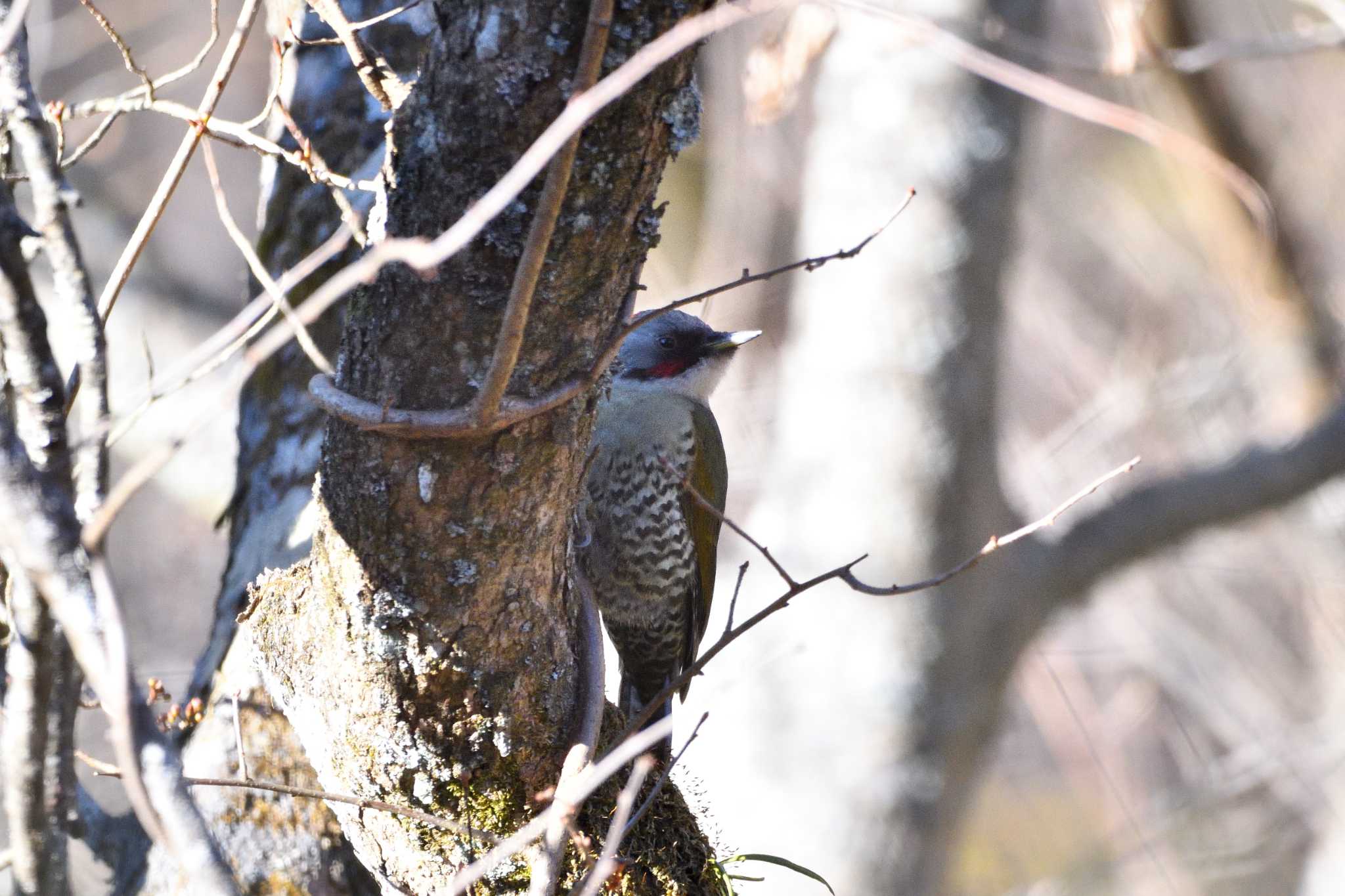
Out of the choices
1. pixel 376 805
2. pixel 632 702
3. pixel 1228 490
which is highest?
pixel 1228 490

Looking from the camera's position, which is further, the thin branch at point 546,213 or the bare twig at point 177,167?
the bare twig at point 177,167

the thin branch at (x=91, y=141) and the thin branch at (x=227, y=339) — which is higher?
the thin branch at (x=91, y=141)

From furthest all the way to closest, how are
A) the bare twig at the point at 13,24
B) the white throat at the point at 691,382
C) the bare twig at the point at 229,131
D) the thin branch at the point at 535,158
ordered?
1. the white throat at the point at 691,382
2. the bare twig at the point at 229,131
3. the bare twig at the point at 13,24
4. the thin branch at the point at 535,158

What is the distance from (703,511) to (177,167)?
1.88 meters

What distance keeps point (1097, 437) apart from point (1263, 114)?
2.29 meters

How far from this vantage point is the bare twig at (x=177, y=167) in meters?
1.69

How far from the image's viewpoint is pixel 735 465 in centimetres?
777

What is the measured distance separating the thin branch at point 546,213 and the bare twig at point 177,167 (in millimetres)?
605

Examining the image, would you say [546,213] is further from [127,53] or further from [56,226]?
[127,53]

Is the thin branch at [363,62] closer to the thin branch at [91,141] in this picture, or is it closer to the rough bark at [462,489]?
the rough bark at [462,489]

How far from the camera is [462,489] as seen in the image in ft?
5.24

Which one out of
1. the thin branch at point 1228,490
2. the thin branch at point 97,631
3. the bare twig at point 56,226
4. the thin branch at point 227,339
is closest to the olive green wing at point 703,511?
the thin branch at point 227,339

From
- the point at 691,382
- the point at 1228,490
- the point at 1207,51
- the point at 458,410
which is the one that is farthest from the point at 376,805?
the point at 1228,490

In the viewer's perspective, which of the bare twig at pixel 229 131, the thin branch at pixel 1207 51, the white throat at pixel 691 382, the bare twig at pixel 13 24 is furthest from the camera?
the thin branch at pixel 1207 51
